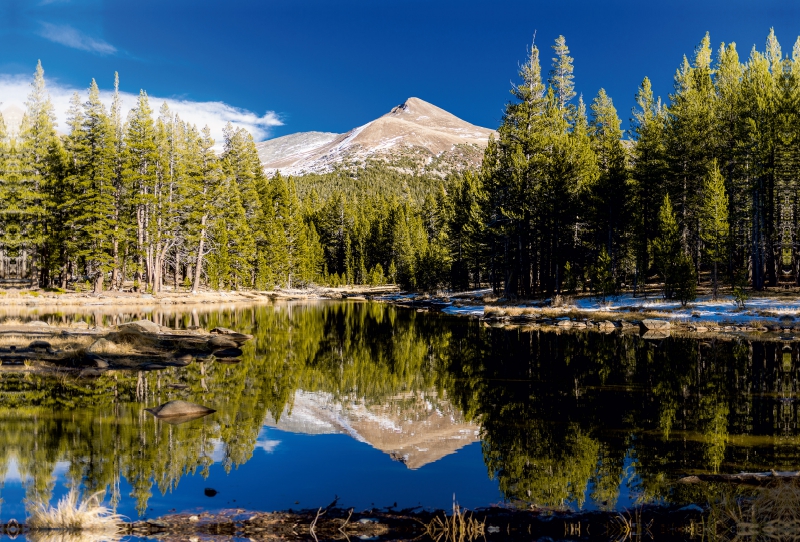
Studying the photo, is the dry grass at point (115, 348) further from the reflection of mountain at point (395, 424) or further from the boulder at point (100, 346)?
the reflection of mountain at point (395, 424)

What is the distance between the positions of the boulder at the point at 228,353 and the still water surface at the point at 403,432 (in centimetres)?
186

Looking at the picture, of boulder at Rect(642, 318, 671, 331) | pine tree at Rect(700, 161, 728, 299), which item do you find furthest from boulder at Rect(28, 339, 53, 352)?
pine tree at Rect(700, 161, 728, 299)

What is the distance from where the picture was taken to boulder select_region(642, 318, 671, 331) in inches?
1264

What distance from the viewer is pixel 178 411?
12.5m

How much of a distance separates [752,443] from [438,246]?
69.9 metres

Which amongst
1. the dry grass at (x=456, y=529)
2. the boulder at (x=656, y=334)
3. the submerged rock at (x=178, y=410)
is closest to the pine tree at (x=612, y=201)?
the boulder at (x=656, y=334)

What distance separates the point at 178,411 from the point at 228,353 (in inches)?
424

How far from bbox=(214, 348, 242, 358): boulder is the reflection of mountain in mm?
7953

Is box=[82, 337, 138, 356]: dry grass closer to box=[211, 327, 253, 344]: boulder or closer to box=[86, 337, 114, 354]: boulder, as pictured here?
box=[86, 337, 114, 354]: boulder

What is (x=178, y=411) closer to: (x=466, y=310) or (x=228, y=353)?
(x=228, y=353)

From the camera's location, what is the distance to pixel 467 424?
491 inches

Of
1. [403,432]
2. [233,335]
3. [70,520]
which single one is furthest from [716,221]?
[70,520]

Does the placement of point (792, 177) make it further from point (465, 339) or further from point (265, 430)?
point (265, 430)

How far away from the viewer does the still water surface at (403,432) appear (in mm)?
8289
